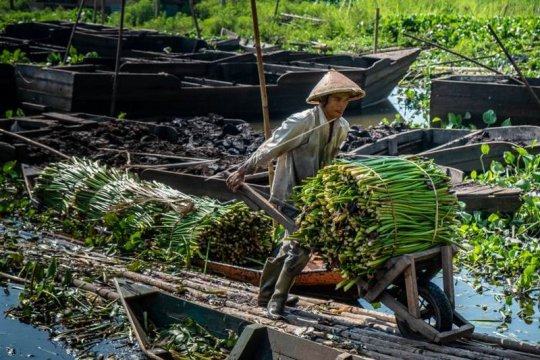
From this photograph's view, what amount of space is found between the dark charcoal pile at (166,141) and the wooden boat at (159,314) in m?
3.38

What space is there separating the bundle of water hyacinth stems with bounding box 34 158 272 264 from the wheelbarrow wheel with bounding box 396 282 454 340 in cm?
200

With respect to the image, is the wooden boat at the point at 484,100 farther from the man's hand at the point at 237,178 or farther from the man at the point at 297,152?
the man's hand at the point at 237,178

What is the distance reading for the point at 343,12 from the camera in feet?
86.0

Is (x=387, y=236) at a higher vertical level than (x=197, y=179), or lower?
higher

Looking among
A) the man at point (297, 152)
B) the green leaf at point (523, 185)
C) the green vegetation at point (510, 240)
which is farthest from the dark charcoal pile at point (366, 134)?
the man at point (297, 152)

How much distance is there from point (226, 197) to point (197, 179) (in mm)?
335

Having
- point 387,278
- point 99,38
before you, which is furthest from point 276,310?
point 99,38

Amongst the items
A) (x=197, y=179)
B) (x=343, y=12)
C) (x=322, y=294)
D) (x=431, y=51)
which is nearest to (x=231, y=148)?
(x=197, y=179)

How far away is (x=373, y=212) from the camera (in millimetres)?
5344

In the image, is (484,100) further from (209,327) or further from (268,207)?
(209,327)

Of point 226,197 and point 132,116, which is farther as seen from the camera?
point 132,116

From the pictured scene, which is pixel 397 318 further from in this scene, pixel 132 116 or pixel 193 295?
pixel 132 116

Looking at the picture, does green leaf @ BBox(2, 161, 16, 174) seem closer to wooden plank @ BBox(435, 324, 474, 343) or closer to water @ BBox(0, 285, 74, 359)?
water @ BBox(0, 285, 74, 359)

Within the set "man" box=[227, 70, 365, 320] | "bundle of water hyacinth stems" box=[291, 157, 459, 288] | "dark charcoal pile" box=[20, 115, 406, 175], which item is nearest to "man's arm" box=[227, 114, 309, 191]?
"man" box=[227, 70, 365, 320]
